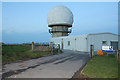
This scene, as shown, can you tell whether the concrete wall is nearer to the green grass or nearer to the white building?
the white building

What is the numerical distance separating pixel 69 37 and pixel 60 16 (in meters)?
11.6

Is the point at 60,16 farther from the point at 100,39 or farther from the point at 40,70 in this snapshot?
the point at 40,70

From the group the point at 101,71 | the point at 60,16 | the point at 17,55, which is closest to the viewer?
the point at 101,71

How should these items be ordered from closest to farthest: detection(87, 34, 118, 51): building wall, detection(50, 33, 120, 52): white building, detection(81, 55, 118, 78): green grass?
detection(81, 55, 118, 78): green grass
detection(50, 33, 120, 52): white building
detection(87, 34, 118, 51): building wall

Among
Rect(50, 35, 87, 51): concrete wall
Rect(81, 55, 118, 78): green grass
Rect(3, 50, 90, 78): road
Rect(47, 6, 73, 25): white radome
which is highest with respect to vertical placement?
Rect(47, 6, 73, 25): white radome

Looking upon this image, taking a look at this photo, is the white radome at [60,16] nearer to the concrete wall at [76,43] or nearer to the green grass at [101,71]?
the concrete wall at [76,43]

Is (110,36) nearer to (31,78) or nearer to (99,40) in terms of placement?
(99,40)

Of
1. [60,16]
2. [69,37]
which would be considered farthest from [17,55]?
[60,16]

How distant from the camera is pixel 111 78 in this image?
556cm

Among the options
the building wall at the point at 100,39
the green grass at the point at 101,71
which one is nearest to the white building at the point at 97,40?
the building wall at the point at 100,39

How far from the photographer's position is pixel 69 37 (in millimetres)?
28625

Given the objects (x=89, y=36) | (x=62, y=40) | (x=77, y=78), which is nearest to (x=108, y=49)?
(x=89, y=36)

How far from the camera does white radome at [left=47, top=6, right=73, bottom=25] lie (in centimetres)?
3756

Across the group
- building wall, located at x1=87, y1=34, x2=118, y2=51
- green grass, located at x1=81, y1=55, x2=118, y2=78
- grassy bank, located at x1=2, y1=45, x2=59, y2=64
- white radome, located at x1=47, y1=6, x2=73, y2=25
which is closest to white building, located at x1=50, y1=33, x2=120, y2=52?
building wall, located at x1=87, y1=34, x2=118, y2=51
